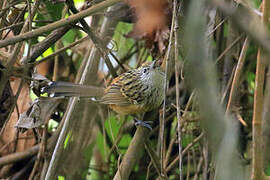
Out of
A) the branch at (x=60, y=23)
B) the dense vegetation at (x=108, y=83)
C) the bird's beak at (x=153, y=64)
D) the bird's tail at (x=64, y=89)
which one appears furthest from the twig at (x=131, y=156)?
the branch at (x=60, y=23)

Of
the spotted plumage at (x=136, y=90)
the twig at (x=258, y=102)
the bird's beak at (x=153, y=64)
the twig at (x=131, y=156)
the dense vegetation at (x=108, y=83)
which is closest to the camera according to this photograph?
the twig at (x=258, y=102)

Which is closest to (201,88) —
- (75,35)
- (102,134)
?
(75,35)

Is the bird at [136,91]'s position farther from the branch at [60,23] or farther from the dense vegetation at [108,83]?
the branch at [60,23]

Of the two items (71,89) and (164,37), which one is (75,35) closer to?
(71,89)

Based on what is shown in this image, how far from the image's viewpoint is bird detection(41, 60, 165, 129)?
3396 mm

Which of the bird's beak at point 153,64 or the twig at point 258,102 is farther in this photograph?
the bird's beak at point 153,64

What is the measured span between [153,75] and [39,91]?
40.8 inches

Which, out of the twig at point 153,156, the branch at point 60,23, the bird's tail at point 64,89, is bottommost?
the twig at point 153,156

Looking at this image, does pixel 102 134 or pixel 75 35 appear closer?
pixel 75 35

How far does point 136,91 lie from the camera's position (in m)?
3.74

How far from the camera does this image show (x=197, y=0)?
1060 mm

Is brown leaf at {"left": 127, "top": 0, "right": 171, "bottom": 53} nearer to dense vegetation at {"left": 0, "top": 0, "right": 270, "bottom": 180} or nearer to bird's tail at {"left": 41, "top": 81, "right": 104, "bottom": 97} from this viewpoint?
dense vegetation at {"left": 0, "top": 0, "right": 270, "bottom": 180}

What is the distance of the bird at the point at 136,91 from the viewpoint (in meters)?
3.40

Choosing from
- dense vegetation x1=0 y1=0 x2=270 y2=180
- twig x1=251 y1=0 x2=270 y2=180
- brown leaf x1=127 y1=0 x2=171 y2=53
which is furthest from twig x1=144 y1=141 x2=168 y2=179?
twig x1=251 y1=0 x2=270 y2=180
